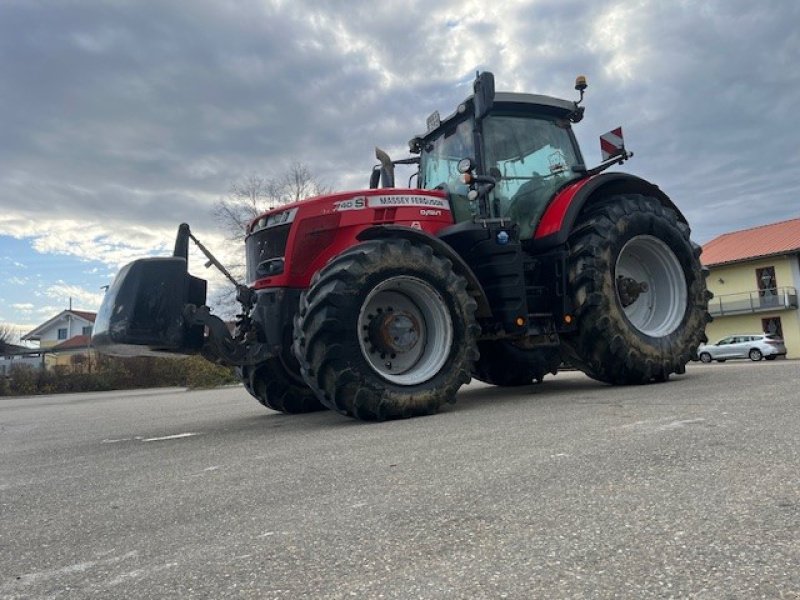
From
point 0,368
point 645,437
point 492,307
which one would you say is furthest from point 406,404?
point 0,368

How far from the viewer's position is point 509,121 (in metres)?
6.32

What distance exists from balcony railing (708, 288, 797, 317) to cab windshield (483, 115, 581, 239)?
112 feet

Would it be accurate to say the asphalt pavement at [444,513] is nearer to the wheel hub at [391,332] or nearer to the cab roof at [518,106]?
the wheel hub at [391,332]

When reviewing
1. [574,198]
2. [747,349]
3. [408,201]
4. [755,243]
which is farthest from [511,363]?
[755,243]

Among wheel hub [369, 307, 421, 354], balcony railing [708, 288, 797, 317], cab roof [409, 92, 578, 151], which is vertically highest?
cab roof [409, 92, 578, 151]

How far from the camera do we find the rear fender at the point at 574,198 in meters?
5.71

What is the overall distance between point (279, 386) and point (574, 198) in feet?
11.1

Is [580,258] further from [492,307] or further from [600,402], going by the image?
[600,402]

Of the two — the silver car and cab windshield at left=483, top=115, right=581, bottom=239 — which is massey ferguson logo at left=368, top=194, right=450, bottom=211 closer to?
cab windshield at left=483, top=115, right=581, bottom=239

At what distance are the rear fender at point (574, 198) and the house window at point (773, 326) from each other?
35.1 m

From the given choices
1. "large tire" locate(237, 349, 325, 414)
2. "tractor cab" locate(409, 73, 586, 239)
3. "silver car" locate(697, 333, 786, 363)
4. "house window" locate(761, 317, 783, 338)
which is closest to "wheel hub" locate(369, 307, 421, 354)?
"large tire" locate(237, 349, 325, 414)

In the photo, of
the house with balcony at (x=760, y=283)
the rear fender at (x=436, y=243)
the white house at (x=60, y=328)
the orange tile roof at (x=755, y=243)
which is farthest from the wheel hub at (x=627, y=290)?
the white house at (x=60, y=328)

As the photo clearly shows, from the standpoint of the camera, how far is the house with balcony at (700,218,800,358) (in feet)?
115

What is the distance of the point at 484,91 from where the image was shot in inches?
210
